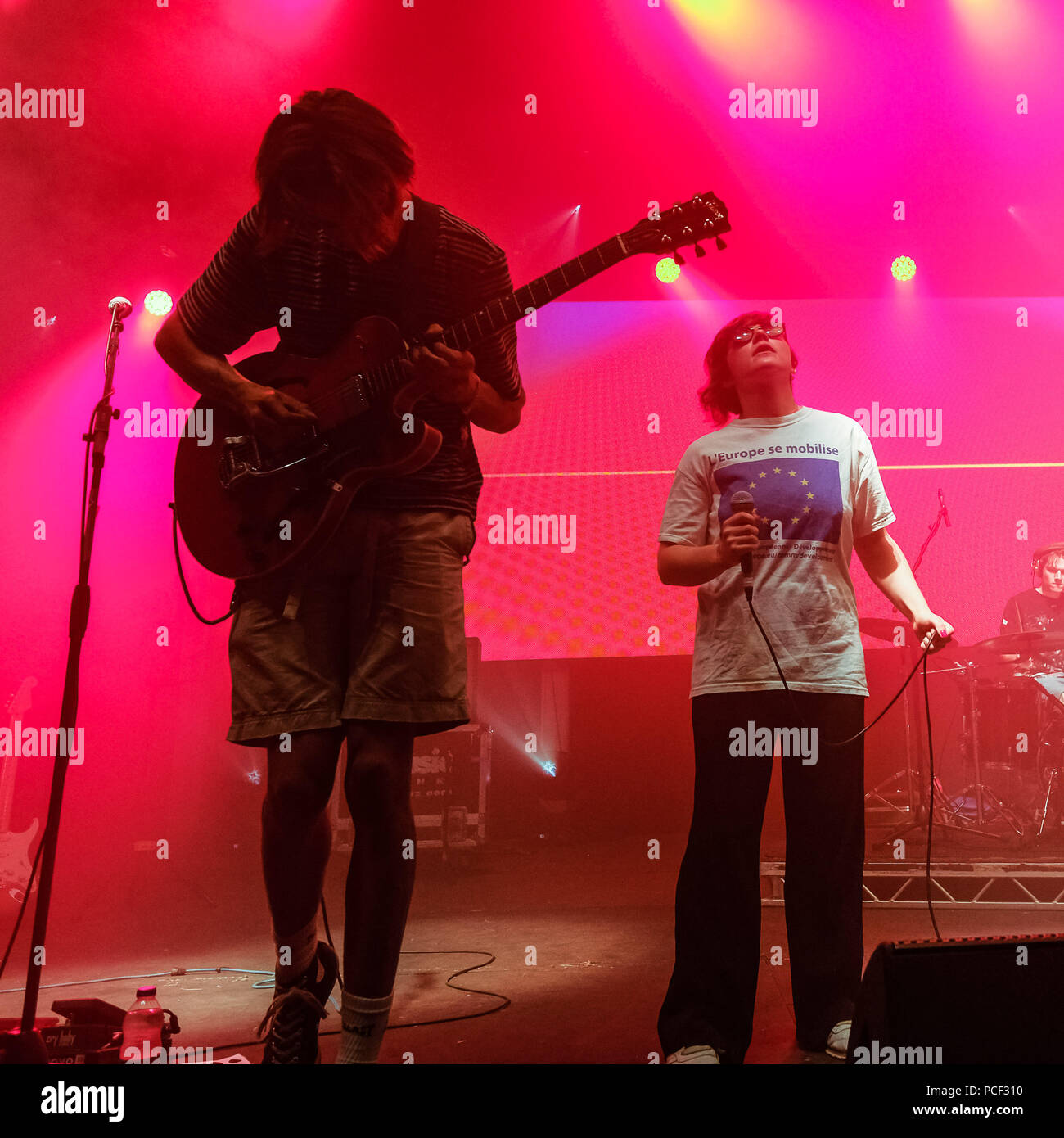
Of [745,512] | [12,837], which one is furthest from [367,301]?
[12,837]

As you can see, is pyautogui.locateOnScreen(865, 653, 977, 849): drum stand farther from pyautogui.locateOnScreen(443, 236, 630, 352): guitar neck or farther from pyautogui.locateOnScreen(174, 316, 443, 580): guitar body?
pyautogui.locateOnScreen(174, 316, 443, 580): guitar body

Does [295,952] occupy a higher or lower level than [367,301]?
lower

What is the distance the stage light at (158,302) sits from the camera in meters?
4.61

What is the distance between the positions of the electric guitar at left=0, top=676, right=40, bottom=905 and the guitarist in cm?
322

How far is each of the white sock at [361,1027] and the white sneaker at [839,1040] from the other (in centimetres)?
99

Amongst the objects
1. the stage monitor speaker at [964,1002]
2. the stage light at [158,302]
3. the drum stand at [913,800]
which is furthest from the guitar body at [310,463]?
the drum stand at [913,800]

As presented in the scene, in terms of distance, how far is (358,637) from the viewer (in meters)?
1.84

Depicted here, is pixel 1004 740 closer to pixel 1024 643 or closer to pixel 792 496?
pixel 1024 643

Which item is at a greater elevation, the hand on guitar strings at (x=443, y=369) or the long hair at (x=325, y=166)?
the long hair at (x=325, y=166)

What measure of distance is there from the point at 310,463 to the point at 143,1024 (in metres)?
1.33

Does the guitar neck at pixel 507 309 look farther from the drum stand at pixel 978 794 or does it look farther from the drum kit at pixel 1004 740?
the drum stand at pixel 978 794
